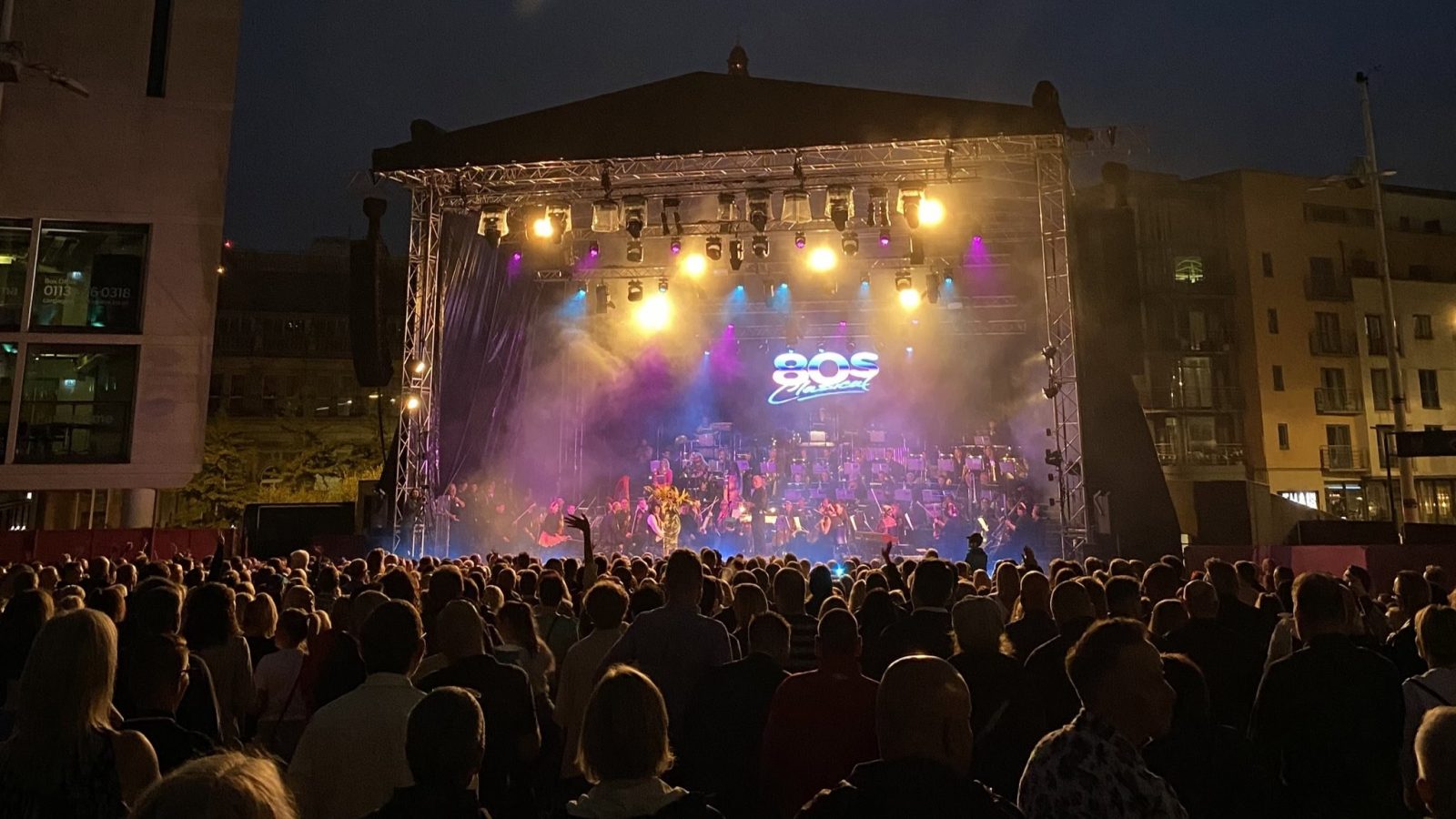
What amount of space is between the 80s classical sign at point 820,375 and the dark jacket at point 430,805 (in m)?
23.2

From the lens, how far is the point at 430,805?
7.02 feet

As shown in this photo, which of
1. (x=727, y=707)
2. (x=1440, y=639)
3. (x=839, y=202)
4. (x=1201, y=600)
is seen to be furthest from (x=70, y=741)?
(x=839, y=202)

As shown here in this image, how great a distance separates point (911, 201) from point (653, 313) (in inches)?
374

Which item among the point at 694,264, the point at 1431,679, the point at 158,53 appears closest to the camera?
the point at 1431,679

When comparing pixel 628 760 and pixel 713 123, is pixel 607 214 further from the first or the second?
pixel 628 760

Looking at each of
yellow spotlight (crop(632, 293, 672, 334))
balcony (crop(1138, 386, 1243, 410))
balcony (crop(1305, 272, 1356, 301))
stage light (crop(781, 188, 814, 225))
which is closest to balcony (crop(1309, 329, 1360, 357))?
balcony (crop(1305, 272, 1356, 301))

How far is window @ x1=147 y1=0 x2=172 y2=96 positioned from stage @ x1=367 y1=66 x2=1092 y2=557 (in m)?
8.25

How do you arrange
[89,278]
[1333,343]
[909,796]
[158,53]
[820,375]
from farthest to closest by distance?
[1333,343] → [820,375] → [158,53] → [89,278] → [909,796]

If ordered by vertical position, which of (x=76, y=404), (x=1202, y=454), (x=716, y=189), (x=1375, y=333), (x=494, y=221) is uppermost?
(x=1375, y=333)

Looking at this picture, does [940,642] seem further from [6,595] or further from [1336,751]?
[6,595]

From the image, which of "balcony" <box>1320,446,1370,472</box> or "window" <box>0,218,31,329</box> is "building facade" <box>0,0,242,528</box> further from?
"balcony" <box>1320,446,1370,472</box>

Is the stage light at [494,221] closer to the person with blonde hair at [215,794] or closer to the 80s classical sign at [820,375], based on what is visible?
the 80s classical sign at [820,375]

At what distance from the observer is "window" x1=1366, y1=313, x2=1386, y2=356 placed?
33688 millimetres

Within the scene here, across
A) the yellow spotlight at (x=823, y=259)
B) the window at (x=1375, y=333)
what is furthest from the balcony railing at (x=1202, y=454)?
the yellow spotlight at (x=823, y=259)
